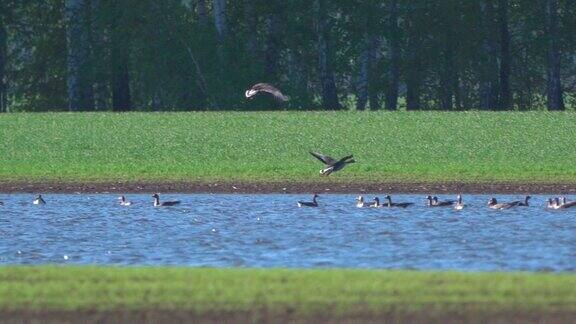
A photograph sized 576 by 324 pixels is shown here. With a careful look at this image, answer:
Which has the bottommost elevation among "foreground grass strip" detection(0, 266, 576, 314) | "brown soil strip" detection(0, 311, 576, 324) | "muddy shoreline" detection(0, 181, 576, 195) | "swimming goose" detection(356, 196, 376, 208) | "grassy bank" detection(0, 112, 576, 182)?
"brown soil strip" detection(0, 311, 576, 324)

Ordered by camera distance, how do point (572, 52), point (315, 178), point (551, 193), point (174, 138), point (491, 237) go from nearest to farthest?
point (491, 237) → point (551, 193) → point (315, 178) → point (174, 138) → point (572, 52)

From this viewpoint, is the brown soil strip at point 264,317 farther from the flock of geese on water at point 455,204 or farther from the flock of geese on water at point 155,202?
the flock of geese on water at point 155,202

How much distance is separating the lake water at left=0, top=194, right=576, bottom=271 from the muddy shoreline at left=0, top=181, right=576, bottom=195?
3.01 ft

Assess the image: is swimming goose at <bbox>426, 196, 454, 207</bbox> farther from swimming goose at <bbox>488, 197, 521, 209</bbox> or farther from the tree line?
the tree line

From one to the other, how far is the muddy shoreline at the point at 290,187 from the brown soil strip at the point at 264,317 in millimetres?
17120

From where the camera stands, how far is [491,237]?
65.6 ft

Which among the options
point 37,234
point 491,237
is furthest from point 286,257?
point 37,234

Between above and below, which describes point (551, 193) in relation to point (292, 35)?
below

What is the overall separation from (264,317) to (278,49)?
1874 inches

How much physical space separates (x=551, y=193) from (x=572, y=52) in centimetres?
3487

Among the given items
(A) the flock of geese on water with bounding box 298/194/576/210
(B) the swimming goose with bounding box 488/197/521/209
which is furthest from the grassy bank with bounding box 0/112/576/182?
(B) the swimming goose with bounding box 488/197/521/209

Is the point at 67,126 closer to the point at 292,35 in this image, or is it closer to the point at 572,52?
the point at 292,35

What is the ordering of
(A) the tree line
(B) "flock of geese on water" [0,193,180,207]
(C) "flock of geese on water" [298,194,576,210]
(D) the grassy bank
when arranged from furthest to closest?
1. (A) the tree line
2. (D) the grassy bank
3. (B) "flock of geese on water" [0,193,180,207]
4. (C) "flock of geese on water" [298,194,576,210]

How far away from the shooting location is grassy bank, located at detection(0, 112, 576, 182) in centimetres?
3081
